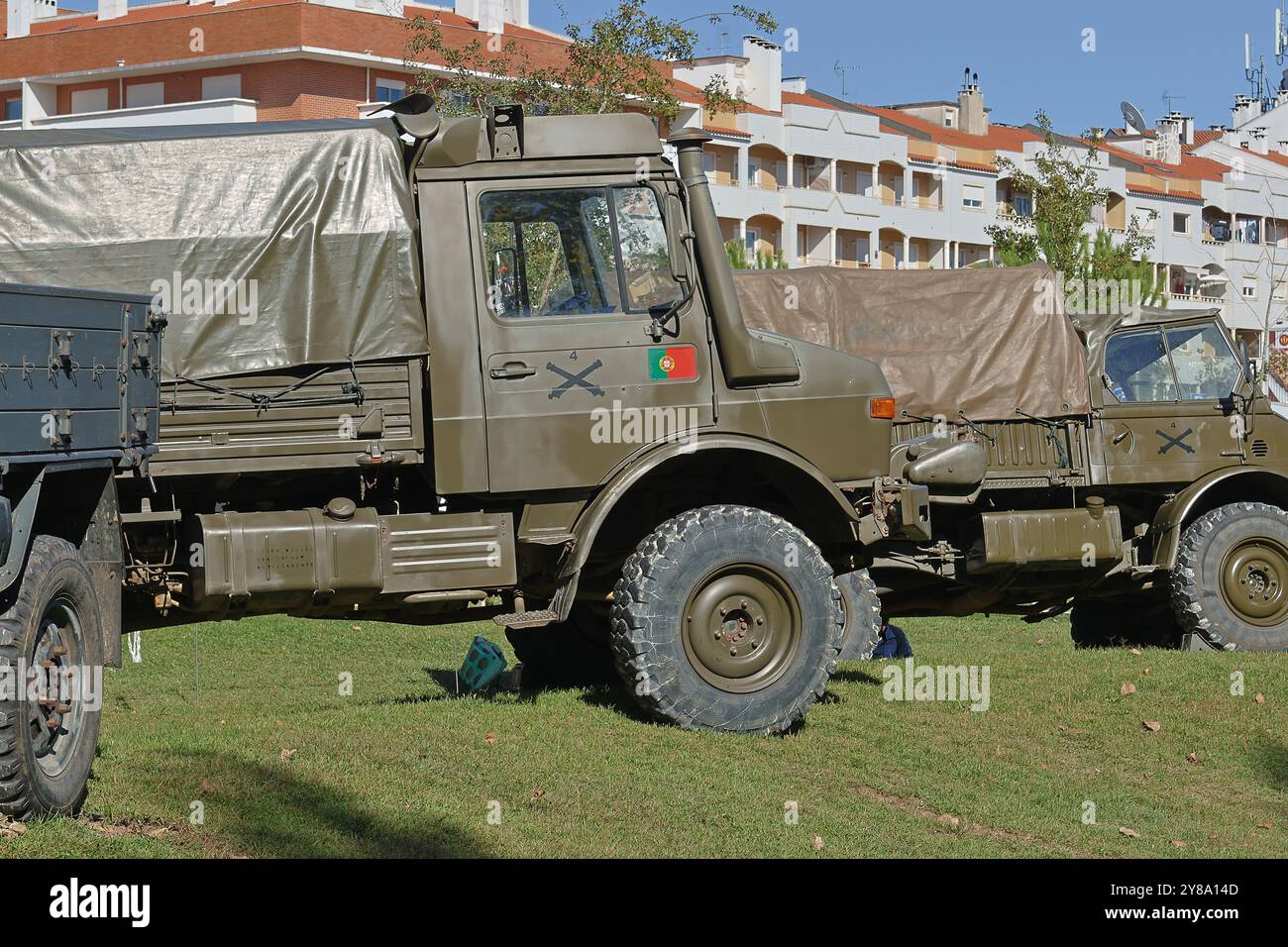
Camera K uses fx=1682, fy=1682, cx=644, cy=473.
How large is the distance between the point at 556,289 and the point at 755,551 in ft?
5.83

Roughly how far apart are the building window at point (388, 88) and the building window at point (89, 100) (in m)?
8.33

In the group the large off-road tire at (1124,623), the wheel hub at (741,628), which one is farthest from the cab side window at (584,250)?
the large off-road tire at (1124,623)

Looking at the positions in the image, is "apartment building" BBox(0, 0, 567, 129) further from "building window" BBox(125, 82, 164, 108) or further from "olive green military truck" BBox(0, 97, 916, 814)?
"olive green military truck" BBox(0, 97, 916, 814)

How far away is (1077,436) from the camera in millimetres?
13273

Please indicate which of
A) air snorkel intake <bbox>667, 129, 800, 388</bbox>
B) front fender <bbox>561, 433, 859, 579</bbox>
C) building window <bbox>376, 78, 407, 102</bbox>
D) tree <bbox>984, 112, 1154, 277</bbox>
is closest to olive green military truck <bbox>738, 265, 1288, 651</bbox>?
front fender <bbox>561, 433, 859, 579</bbox>

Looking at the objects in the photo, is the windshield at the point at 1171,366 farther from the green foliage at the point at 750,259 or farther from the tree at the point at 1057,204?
the green foliage at the point at 750,259

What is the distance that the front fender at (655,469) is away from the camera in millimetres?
8781

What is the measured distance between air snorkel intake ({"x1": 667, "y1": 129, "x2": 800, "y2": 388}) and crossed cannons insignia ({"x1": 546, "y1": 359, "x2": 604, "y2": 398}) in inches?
29.2

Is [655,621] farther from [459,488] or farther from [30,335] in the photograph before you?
[30,335]

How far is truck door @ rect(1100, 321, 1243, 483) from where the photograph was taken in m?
13.3

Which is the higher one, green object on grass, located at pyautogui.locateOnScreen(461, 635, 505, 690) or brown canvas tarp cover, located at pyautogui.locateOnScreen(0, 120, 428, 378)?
brown canvas tarp cover, located at pyautogui.locateOnScreen(0, 120, 428, 378)
